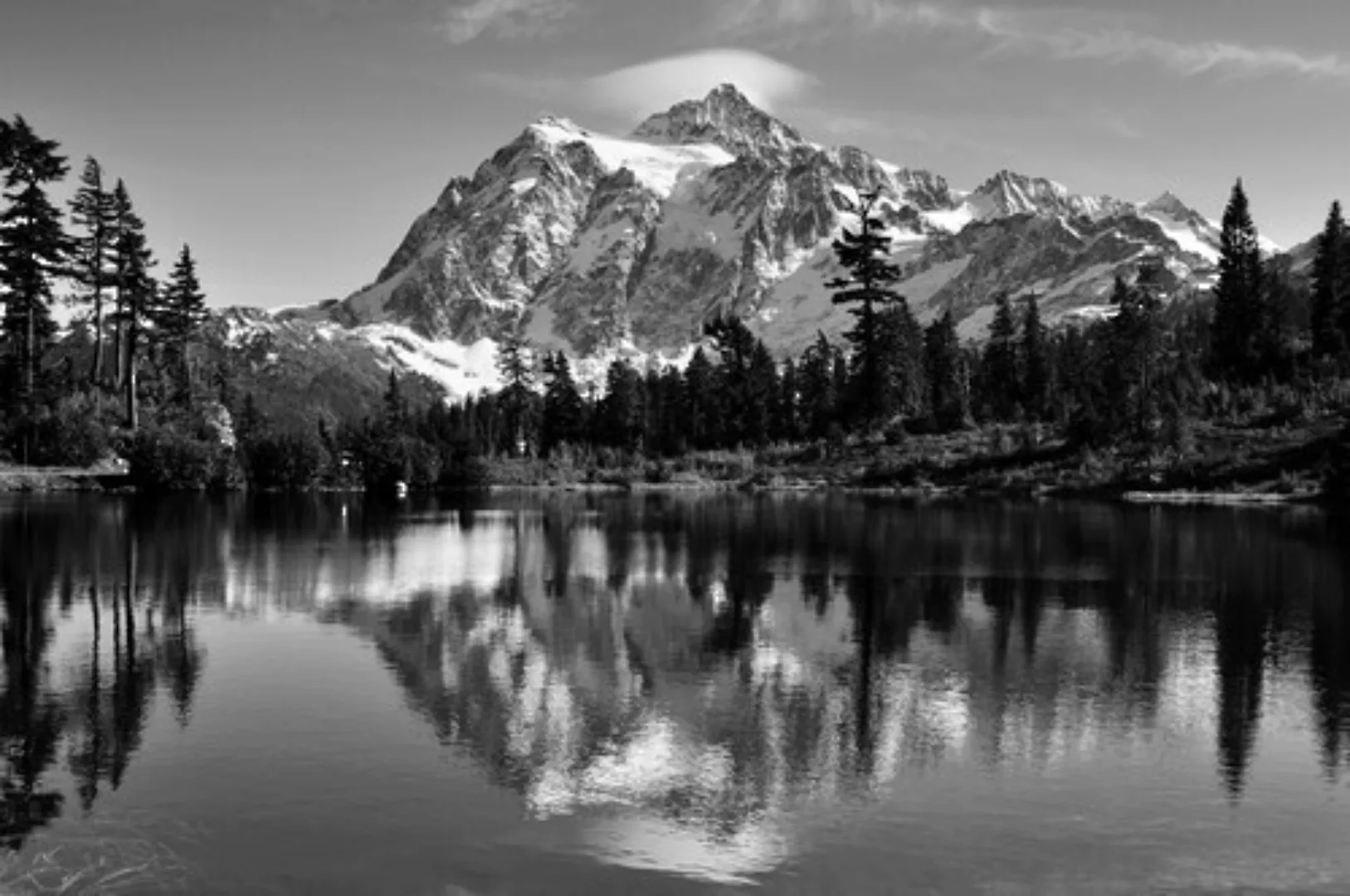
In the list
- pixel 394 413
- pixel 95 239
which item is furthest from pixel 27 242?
pixel 394 413

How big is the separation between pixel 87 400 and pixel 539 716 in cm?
8863

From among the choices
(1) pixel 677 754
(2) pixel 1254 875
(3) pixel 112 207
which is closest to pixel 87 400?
(3) pixel 112 207

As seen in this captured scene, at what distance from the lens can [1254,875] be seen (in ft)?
44.1

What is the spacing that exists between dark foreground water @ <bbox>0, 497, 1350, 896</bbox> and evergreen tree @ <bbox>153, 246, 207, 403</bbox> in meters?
75.5

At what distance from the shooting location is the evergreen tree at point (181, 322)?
112m

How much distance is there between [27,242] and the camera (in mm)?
92375

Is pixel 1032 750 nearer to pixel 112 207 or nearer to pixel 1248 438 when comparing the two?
pixel 1248 438

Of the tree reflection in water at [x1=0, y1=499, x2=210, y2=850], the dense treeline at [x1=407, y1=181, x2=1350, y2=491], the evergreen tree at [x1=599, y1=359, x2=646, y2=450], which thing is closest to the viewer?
the tree reflection in water at [x1=0, y1=499, x2=210, y2=850]

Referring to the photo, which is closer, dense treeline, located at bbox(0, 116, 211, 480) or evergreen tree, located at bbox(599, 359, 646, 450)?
dense treeline, located at bbox(0, 116, 211, 480)

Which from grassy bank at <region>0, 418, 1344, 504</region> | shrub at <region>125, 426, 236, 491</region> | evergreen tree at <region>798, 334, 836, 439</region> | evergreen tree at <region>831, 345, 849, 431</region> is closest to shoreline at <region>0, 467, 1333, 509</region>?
grassy bank at <region>0, 418, 1344, 504</region>

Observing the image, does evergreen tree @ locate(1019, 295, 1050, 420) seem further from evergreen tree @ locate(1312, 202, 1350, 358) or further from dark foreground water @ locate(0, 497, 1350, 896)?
dark foreground water @ locate(0, 497, 1350, 896)

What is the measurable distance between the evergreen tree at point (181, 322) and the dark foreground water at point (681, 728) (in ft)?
248

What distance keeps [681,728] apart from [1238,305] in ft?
355

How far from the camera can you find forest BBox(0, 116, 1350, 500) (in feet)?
263
